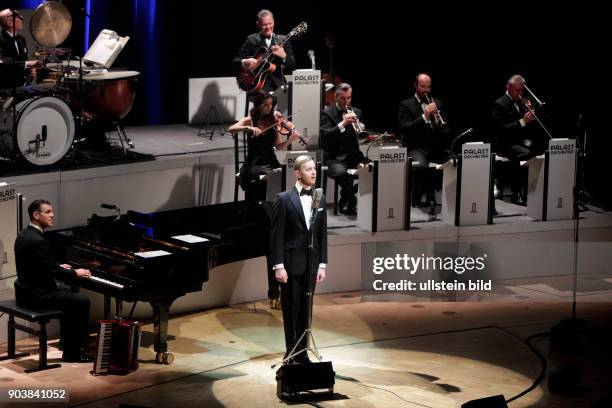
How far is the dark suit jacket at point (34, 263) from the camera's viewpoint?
27.6 feet

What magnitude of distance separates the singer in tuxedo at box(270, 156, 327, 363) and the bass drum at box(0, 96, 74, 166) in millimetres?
2625

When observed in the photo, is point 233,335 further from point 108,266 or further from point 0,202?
point 0,202

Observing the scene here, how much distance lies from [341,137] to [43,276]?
12.1ft

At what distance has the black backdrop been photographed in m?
12.1

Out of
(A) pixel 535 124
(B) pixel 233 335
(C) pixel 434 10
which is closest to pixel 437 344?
(B) pixel 233 335

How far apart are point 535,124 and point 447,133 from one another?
3.60ft

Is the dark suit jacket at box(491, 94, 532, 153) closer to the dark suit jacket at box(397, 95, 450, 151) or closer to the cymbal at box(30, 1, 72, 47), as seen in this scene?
the dark suit jacket at box(397, 95, 450, 151)

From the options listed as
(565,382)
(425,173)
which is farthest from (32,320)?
(425,173)

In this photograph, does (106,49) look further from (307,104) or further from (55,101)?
(307,104)

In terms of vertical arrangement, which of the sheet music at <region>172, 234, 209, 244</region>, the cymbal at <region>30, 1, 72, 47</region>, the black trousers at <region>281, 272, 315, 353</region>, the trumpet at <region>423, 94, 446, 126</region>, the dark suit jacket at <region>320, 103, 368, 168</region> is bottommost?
the black trousers at <region>281, 272, 315, 353</region>

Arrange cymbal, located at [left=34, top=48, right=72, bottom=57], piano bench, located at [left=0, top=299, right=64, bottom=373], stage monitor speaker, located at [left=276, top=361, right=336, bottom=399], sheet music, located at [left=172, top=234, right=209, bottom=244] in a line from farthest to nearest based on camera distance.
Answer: cymbal, located at [left=34, top=48, right=72, bottom=57]
sheet music, located at [left=172, top=234, right=209, bottom=244]
piano bench, located at [left=0, top=299, right=64, bottom=373]
stage monitor speaker, located at [left=276, top=361, right=336, bottom=399]

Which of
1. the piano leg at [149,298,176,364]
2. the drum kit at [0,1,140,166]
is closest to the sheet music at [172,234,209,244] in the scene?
the piano leg at [149,298,176,364]

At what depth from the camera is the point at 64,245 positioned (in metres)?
8.84

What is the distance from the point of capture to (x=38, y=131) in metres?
9.83
